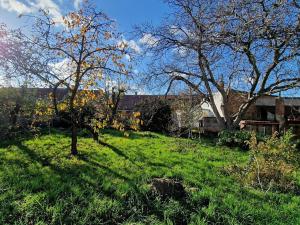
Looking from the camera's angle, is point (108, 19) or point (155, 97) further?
point (155, 97)

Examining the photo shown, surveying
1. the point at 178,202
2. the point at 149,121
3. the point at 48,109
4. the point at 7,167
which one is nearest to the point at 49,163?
the point at 7,167

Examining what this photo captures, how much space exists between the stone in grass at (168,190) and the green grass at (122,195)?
0.49 ft

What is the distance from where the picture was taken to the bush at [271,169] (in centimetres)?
661

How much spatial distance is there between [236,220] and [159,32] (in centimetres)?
1161

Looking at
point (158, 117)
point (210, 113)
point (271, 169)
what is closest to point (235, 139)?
point (271, 169)

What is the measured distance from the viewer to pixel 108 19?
8.82 m

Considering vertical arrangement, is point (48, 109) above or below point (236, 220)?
above

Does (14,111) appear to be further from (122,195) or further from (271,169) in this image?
(271,169)

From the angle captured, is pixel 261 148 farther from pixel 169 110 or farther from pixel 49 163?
pixel 169 110

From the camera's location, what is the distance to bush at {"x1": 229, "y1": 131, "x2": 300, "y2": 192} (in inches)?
260

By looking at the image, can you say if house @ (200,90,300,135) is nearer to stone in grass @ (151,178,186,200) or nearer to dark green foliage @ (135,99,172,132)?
dark green foliage @ (135,99,172,132)

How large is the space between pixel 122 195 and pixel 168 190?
0.83 metres

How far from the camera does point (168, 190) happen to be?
562 centimetres

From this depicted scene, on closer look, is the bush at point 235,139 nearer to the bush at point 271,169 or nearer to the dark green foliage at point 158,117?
the bush at point 271,169
